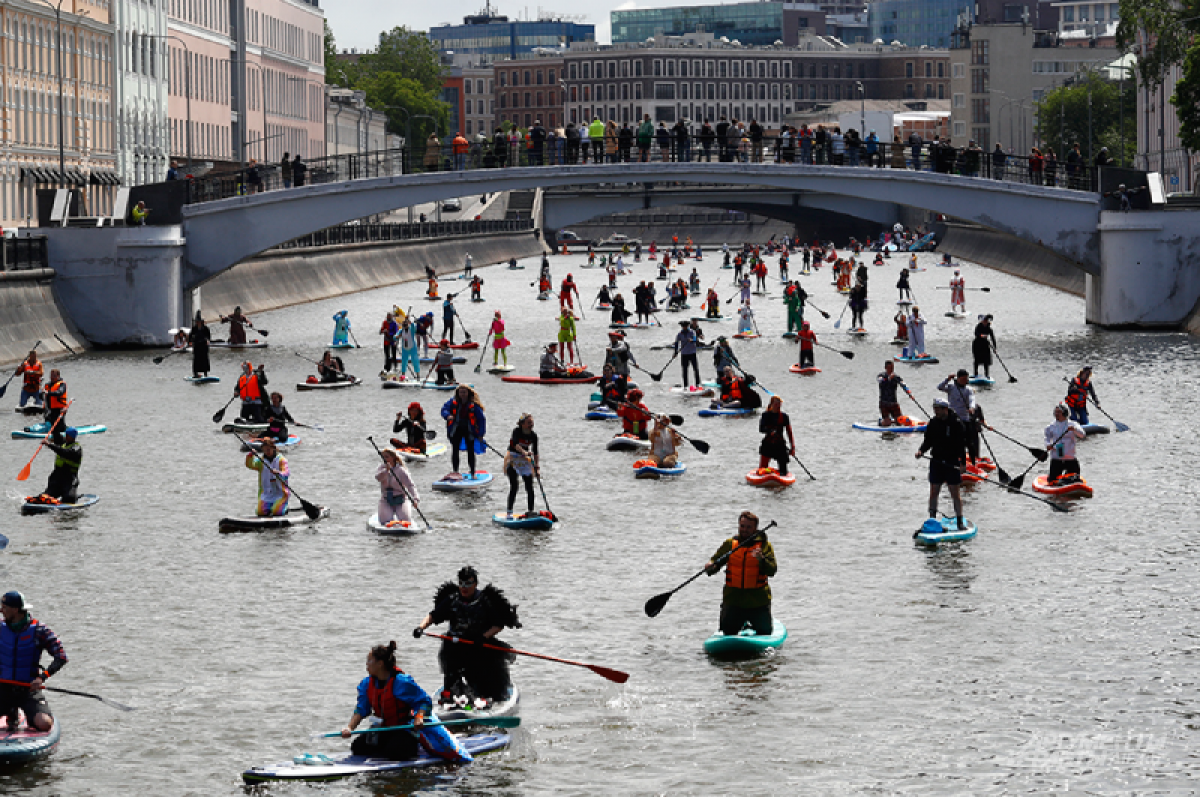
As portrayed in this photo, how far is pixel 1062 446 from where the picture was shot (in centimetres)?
3272

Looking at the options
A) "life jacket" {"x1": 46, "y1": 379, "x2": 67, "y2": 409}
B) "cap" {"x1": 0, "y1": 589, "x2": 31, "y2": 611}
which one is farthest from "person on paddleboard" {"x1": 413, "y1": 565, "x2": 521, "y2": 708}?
"life jacket" {"x1": 46, "y1": 379, "x2": 67, "y2": 409}

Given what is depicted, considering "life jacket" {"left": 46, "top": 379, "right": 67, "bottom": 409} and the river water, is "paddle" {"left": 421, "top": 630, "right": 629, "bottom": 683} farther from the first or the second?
"life jacket" {"left": 46, "top": 379, "right": 67, "bottom": 409}

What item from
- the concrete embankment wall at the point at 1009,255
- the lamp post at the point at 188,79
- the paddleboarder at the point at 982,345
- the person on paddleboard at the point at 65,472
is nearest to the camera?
the person on paddleboard at the point at 65,472

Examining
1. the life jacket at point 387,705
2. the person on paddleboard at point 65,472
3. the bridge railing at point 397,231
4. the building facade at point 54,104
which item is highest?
the building facade at point 54,104

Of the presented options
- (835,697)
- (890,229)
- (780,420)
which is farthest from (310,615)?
(890,229)

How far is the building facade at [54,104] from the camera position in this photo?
287 feet

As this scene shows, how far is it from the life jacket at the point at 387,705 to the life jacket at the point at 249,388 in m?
25.3

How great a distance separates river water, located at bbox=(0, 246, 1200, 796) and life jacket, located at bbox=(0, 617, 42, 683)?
0.89 meters

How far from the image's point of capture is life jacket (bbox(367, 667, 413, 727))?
58.3ft

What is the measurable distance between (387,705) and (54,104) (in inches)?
3251

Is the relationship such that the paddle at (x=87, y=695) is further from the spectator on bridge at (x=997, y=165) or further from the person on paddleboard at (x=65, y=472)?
the spectator on bridge at (x=997, y=165)

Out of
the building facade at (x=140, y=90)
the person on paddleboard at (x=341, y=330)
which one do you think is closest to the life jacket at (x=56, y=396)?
the person on paddleboard at (x=341, y=330)

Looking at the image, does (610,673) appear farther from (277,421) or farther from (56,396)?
(56,396)

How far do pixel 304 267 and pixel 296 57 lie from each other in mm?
70387
